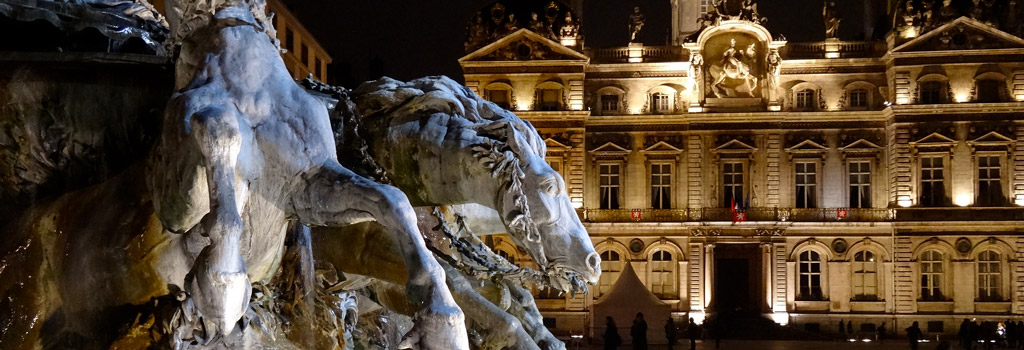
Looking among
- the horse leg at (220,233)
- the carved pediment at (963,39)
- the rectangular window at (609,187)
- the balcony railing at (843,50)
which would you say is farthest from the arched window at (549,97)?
the horse leg at (220,233)

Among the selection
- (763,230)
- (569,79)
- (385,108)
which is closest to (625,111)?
(569,79)

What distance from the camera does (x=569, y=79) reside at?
39062 millimetres

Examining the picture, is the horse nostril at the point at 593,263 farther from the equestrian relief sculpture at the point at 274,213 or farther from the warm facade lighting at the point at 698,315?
the warm facade lighting at the point at 698,315

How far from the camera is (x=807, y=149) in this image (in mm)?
39438

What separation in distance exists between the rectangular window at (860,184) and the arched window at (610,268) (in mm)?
8604

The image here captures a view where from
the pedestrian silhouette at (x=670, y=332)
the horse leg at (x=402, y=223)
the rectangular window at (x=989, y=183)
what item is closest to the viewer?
the horse leg at (x=402, y=223)

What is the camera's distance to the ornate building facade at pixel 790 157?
124 feet

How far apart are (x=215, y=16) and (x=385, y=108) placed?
1.23 meters

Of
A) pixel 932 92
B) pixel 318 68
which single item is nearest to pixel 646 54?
pixel 932 92

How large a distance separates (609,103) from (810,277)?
9442 millimetres

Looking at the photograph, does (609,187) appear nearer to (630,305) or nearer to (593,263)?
(630,305)

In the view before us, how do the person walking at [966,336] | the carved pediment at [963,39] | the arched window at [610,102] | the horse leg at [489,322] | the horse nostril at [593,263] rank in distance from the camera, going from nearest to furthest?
the horse nostril at [593,263] → the horse leg at [489,322] → the person walking at [966,336] → the carved pediment at [963,39] → the arched window at [610,102]

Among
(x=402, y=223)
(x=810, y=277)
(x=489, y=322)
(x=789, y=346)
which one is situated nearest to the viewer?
(x=402, y=223)

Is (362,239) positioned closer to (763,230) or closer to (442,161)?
(442,161)
